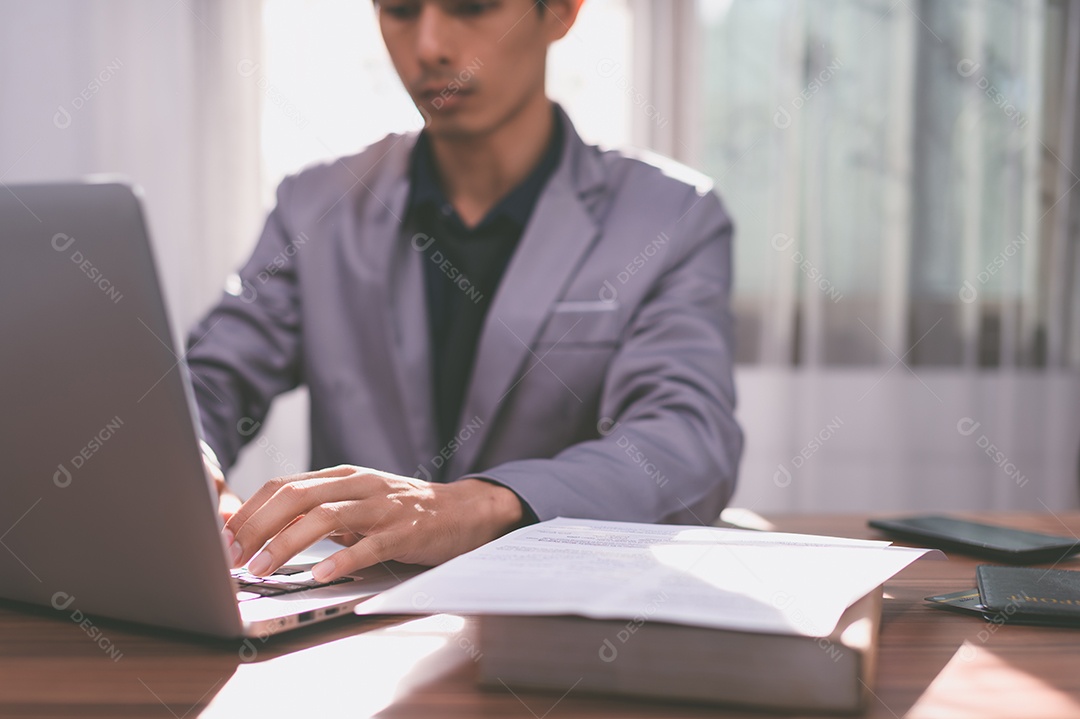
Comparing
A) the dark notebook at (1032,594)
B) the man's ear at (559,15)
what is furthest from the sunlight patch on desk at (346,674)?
the man's ear at (559,15)

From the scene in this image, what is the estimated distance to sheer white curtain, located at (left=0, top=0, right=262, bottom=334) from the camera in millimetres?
2510

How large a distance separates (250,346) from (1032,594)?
0.99 metres

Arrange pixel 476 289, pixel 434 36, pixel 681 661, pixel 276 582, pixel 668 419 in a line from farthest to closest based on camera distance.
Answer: pixel 476 289 < pixel 434 36 < pixel 668 419 < pixel 276 582 < pixel 681 661

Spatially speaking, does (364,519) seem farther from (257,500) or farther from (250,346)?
(250,346)

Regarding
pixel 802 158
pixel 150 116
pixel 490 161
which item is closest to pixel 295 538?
pixel 490 161

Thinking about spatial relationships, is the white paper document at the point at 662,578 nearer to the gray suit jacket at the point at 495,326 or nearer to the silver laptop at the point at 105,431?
the silver laptop at the point at 105,431

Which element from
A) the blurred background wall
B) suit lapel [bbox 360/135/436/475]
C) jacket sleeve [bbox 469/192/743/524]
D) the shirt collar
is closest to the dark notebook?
jacket sleeve [bbox 469/192/743/524]

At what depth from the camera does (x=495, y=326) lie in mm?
1229

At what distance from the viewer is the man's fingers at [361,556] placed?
0.61m

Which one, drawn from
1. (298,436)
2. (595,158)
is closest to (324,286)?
(595,158)

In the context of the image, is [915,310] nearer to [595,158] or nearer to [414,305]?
[595,158]

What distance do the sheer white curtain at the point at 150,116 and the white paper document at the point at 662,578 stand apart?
6.95 feet

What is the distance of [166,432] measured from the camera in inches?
18.3

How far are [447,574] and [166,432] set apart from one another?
151 mm
